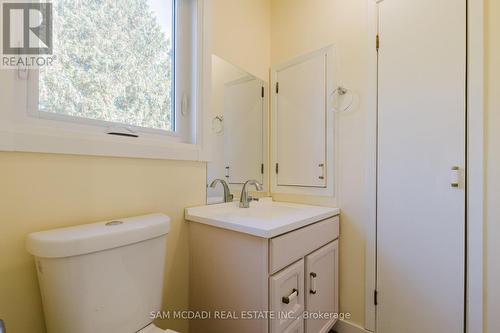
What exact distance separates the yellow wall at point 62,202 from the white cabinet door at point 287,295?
526 millimetres

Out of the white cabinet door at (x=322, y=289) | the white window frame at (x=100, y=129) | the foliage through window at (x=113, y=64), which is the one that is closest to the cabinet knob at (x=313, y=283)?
the white cabinet door at (x=322, y=289)

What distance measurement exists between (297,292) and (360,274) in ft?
1.71

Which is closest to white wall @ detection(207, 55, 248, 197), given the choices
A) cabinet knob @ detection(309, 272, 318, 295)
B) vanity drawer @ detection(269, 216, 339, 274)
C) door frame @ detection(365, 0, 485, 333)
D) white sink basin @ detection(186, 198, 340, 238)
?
white sink basin @ detection(186, 198, 340, 238)

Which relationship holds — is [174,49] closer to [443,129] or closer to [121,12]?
[121,12]

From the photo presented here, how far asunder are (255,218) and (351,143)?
752 millimetres

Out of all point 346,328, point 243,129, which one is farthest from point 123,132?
point 346,328

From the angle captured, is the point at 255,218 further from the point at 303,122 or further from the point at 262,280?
the point at 303,122

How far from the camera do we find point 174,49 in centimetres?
128

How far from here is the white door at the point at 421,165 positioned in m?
1.08

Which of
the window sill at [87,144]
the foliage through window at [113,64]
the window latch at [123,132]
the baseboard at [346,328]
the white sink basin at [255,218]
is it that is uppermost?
the foliage through window at [113,64]

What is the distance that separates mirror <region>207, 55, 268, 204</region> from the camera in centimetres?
146

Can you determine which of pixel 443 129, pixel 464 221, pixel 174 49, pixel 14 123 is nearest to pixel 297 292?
pixel 464 221

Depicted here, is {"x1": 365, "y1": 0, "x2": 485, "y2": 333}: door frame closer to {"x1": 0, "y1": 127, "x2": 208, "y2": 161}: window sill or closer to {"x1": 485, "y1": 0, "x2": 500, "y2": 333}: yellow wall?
{"x1": 485, "y1": 0, "x2": 500, "y2": 333}: yellow wall

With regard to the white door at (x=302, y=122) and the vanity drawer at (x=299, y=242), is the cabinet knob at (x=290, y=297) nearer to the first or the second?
the vanity drawer at (x=299, y=242)
